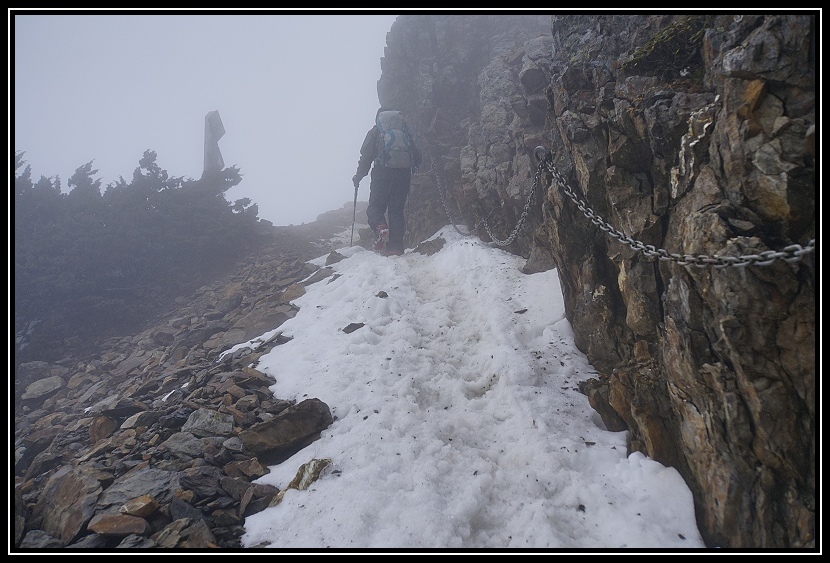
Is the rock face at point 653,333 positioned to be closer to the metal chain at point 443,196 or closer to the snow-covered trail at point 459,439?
the snow-covered trail at point 459,439

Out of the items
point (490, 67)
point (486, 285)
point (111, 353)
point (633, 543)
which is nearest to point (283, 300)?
point (111, 353)

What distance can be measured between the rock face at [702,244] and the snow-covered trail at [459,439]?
2.11 ft

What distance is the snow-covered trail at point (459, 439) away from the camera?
445 cm

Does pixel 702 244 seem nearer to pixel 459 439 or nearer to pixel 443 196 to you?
pixel 459 439

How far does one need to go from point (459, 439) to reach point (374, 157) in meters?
14.1

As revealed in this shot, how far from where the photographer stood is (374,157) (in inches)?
688

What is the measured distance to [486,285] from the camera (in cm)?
1079

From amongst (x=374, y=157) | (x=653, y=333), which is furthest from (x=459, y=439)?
(x=374, y=157)

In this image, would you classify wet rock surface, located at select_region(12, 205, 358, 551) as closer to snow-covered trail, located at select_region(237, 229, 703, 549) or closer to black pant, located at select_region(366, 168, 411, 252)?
snow-covered trail, located at select_region(237, 229, 703, 549)

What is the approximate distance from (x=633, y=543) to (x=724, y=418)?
63.0 inches

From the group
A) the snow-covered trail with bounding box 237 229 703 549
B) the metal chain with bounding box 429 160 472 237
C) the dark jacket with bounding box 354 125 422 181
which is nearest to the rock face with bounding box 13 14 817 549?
the snow-covered trail with bounding box 237 229 703 549

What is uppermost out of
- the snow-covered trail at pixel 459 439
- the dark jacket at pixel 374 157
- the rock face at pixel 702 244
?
the dark jacket at pixel 374 157

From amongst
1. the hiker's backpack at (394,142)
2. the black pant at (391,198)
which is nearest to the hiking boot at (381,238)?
the black pant at (391,198)

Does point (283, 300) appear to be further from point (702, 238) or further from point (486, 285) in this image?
point (702, 238)
